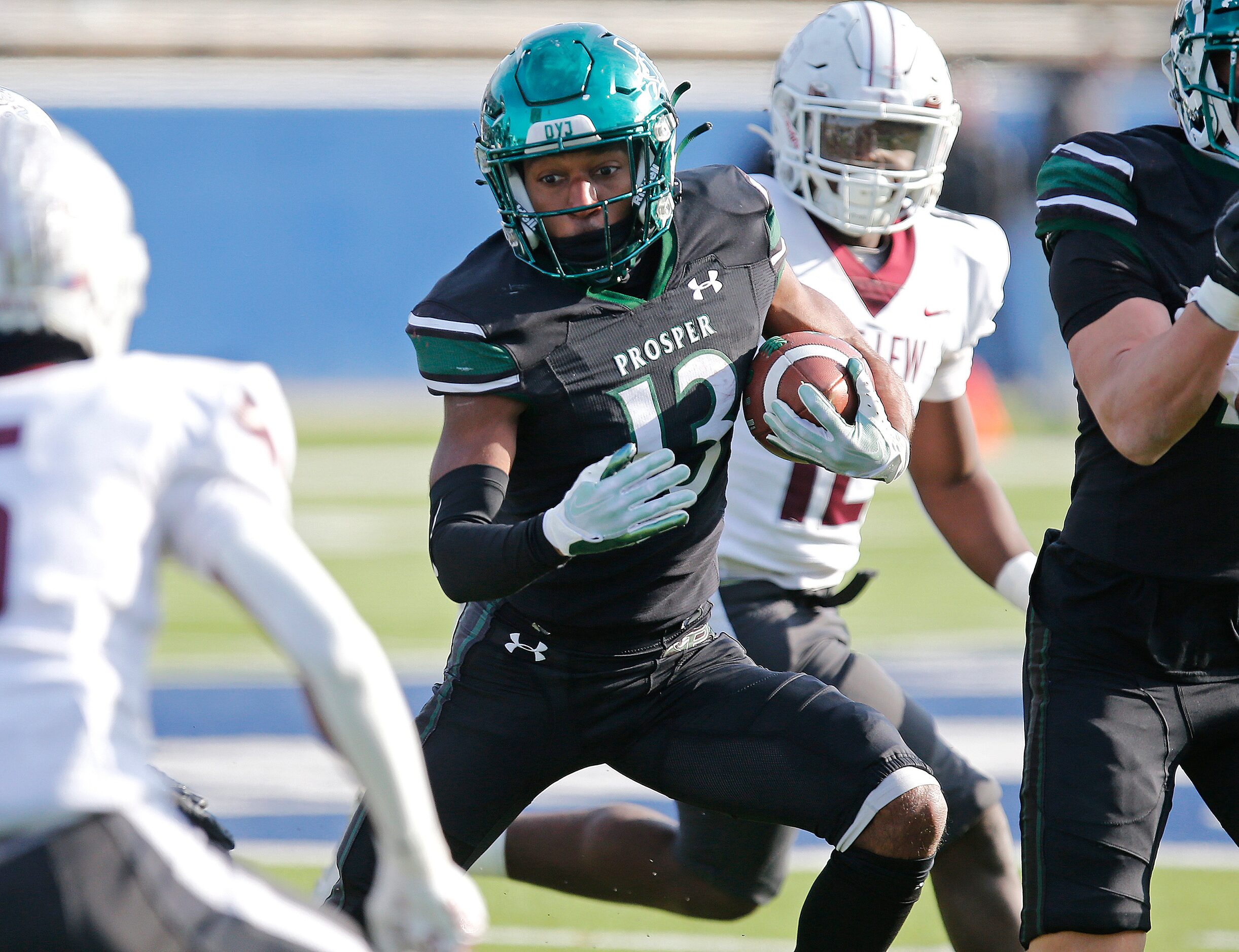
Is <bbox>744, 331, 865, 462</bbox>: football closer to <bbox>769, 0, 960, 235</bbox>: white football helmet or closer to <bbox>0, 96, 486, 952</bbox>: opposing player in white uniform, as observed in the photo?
<bbox>769, 0, 960, 235</bbox>: white football helmet

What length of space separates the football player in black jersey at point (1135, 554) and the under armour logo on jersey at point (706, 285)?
1.98ft

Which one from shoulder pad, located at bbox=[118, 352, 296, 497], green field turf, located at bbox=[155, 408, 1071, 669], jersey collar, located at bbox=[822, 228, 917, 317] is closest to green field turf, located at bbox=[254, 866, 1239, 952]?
jersey collar, located at bbox=[822, 228, 917, 317]

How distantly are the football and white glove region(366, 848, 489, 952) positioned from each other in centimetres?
128

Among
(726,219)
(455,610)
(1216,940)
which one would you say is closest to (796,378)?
(726,219)

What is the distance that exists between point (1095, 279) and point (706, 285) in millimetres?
734

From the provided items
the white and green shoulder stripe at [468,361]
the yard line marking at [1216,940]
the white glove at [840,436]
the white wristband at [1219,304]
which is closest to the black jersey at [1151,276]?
the white wristband at [1219,304]

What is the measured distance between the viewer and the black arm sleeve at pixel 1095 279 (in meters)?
2.41

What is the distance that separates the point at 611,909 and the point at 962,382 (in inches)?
59.6

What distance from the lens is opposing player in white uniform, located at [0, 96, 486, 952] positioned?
1.59 meters

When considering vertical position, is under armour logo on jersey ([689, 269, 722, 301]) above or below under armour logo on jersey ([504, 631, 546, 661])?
above

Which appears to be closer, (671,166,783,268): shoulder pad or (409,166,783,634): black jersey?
(409,166,783,634): black jersey

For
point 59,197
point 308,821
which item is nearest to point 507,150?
point 59,197

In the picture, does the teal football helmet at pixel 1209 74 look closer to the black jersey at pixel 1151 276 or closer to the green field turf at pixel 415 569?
the black jersey at pixel 1151 276

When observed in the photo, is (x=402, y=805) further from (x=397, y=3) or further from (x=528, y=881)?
(x=397, y=3)
